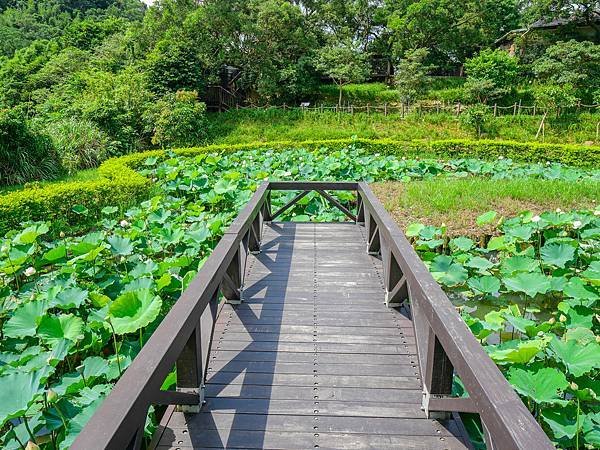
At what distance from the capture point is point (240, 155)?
10844 mm

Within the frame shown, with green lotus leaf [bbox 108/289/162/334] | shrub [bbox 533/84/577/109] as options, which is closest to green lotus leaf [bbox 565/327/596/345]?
green lotus leaf [bbox 108/289/162/334]

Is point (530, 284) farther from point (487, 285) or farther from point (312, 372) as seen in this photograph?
point (312, 372)

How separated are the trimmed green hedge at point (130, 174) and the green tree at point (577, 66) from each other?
6.07 metres

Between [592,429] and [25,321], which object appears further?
[25,321]

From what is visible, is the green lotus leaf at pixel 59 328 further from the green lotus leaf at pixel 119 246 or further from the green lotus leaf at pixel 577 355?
the green lotus leaf at pixel 577 355

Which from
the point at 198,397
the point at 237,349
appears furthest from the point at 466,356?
the point at 237,349

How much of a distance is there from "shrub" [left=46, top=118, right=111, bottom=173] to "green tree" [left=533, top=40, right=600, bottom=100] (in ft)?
59.6

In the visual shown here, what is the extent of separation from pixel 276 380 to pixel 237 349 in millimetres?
406

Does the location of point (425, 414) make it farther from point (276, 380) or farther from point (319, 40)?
point (319, 40)

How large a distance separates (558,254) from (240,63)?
62.3 ft

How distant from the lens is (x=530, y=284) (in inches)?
124

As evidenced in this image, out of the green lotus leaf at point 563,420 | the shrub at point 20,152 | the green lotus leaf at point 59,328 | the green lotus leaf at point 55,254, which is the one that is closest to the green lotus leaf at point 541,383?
the green lotus leaf at point 563,420

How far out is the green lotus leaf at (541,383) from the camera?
1776 millimetres

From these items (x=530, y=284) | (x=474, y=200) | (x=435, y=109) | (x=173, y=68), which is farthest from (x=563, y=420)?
(x=435, y=109)
